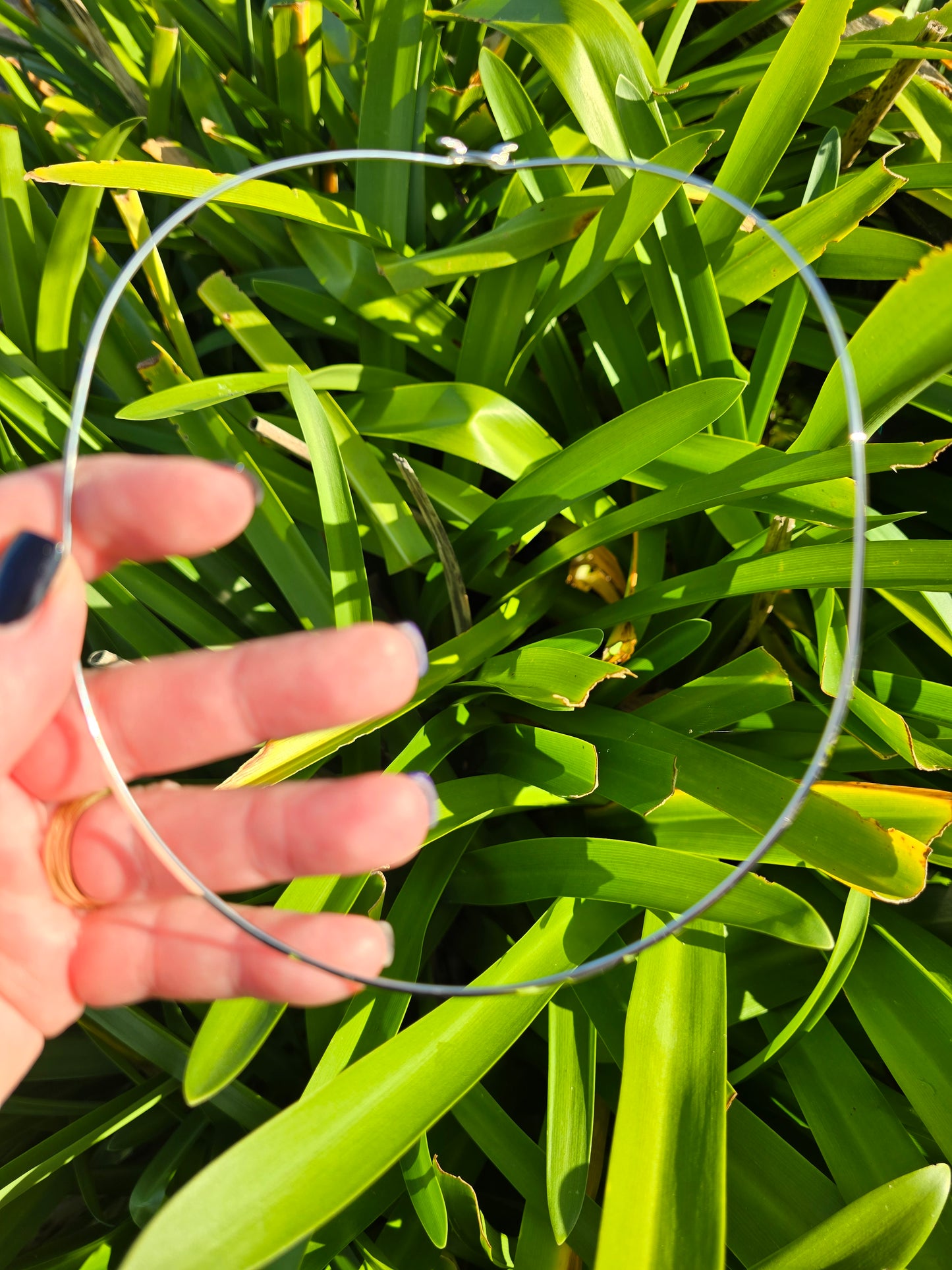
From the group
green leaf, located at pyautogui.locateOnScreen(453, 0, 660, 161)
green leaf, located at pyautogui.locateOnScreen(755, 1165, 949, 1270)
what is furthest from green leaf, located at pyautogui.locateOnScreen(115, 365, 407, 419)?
green leaf, located at pyautogui.locateOnScreen(755, 1165, 949, 1270)

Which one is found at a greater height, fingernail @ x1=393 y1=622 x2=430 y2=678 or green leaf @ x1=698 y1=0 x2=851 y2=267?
green leaf @ x1=698 y1=0 x2=851 y2=267

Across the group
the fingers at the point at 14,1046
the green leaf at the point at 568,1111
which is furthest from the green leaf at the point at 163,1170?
the green leaf at the point at 568,1111

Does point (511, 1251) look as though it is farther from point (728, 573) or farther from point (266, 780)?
point (728, 573)

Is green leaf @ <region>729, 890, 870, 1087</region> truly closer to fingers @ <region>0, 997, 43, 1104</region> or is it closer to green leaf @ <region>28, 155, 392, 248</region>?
fingers @ <region>0, 997, 43, 1104</region>

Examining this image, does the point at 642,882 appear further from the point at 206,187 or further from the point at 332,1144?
the point at 206,187

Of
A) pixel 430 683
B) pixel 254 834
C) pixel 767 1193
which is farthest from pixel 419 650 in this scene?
pixel 767 1193

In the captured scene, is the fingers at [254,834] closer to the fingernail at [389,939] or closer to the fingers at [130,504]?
the fingernail at [389,939]
